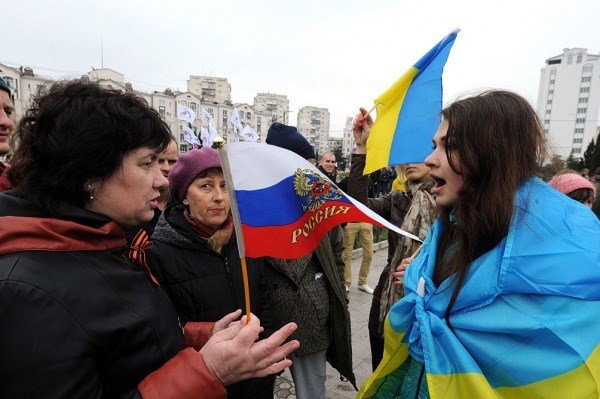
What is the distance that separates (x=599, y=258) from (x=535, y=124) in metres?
0.56

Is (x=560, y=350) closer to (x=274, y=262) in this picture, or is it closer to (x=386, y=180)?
(x=274, y=262)

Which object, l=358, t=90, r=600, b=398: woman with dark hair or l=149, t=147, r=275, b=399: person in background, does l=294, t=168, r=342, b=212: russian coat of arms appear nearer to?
l=358, t=90, r=600, b=398: woman with dark hair

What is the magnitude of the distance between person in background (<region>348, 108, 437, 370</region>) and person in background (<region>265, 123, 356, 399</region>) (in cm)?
34

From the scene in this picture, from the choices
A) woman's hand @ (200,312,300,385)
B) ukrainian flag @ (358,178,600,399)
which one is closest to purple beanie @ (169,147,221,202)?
woman's hand @ (200,312,300,385)

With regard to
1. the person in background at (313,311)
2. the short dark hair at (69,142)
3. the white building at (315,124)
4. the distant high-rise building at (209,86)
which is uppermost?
the distant high-rise building at (209,86)

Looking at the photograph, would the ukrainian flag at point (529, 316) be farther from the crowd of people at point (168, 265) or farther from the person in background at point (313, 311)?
the person in background at point (313, 311)

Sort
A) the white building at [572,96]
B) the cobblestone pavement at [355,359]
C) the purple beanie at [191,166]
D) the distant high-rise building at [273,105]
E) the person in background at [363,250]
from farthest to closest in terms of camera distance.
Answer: the distant high-rise building at [273,105] → the white building at [572,96] → the person in background at [363,250] → the cobblestone pavement at [355,359] → the purple beanie at [191,166]

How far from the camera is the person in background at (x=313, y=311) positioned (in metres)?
2.42

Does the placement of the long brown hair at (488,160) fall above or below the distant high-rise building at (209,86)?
below

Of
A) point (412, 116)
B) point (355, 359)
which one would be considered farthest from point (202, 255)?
point (355, 359)

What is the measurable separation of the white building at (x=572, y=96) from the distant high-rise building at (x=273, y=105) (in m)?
63.6

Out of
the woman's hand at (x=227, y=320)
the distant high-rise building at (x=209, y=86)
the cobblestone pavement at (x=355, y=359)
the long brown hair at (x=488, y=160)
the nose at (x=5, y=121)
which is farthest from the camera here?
the distant high-rise building at (x=209, y=86)

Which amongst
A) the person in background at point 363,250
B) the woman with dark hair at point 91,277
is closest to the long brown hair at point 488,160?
the woman with dark hair at point 91,277

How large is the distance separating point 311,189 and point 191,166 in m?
0.85
